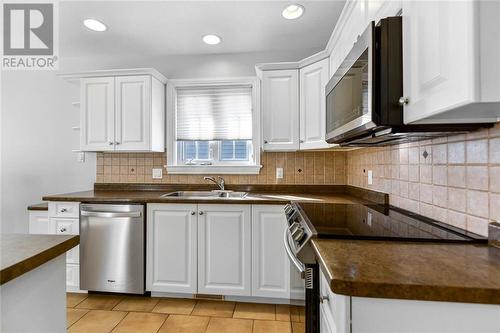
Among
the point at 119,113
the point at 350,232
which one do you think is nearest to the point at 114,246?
the point at 119,113

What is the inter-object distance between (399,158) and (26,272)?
183 cm

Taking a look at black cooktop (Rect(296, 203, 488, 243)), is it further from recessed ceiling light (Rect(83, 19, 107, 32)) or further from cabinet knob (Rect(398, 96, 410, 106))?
recessed ceiling light (Rect(83, 19, 107, 32))

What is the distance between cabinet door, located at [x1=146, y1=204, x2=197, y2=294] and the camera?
2.25 m

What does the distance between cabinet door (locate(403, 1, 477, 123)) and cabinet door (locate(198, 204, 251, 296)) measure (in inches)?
61.2

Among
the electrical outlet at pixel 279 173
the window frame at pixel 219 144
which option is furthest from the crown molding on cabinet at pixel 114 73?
the electrical outlet at pixel 279 173

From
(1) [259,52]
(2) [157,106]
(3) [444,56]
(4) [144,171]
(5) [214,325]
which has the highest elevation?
(1) [259,52]

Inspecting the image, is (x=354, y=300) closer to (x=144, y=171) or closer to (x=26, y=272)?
(x=26, y=272)

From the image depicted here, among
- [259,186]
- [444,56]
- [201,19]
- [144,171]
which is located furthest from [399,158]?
[144,171]

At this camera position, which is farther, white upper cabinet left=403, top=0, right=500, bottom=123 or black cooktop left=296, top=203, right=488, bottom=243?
black cooktop left=296, top=203, right=488, bottom=243

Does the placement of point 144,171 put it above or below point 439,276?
above

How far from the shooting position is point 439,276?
675 millimetres

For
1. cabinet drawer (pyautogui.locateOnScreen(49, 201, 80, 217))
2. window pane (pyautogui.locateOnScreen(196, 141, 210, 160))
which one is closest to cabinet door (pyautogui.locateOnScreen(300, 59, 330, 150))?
window pane (pyautogui.locateOnScreen(196, 141, 210, 160))

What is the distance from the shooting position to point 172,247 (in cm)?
226

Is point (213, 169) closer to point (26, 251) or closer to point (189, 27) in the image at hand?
point (189, 27)
